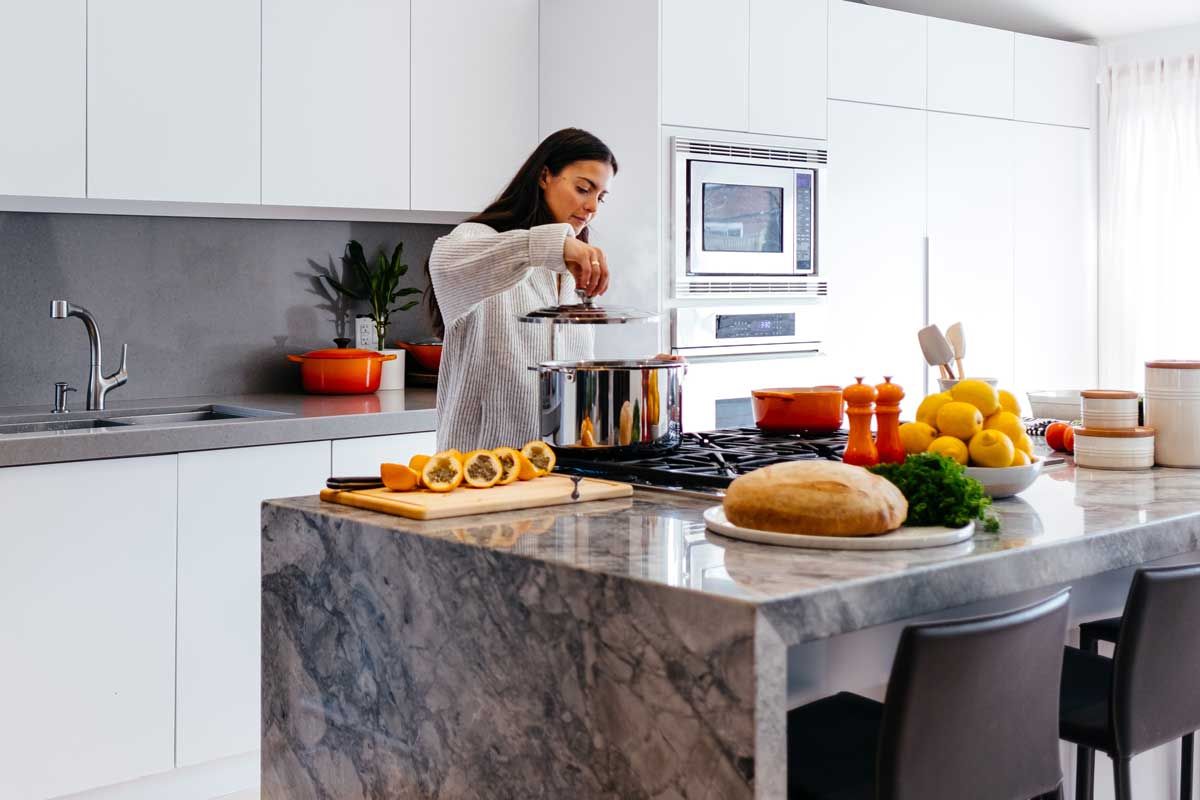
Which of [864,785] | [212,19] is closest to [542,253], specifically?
[864,785]

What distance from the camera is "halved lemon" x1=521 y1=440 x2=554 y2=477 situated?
1.95m

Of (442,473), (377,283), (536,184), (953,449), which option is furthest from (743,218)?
(442,473)

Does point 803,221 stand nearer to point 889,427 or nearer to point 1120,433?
point 1120,433

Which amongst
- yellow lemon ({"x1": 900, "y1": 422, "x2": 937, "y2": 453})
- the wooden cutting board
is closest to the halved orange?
the wooden cutting board

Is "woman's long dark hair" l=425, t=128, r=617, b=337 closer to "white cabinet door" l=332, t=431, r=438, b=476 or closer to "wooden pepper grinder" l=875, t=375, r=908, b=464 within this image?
"white cabinet door" l=332, t=431, r=438, b=476

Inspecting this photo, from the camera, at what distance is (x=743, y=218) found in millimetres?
3982

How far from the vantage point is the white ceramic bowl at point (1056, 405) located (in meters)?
2.60

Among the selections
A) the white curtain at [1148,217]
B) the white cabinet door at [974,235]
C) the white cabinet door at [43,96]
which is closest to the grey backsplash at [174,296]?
the white cabinet door at [43,96]

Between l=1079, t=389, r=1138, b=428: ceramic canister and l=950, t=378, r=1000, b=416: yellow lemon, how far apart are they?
0.31 meters

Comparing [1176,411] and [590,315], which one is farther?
[1176,411]

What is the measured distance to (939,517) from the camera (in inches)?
59.1

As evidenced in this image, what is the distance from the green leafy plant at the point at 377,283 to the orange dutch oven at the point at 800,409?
1.82 m

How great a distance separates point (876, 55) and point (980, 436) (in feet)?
9.42

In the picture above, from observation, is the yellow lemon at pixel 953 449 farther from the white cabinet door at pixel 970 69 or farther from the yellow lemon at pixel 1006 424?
the white cabinet door at pixel 970 69
